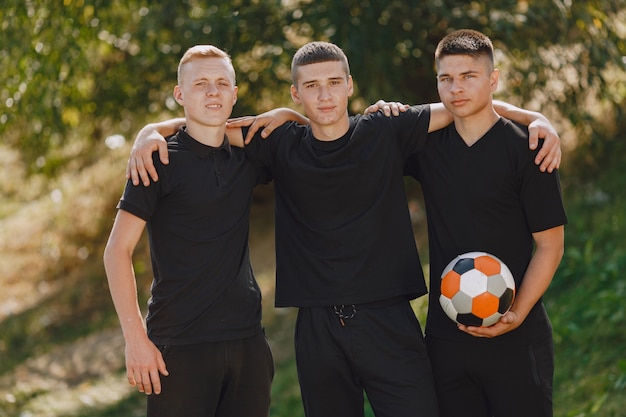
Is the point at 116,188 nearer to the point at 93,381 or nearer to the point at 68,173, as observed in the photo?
the point at 68,173

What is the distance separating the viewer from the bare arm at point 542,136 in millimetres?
4059

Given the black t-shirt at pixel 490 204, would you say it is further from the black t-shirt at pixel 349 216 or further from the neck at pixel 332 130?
the neck at pixel 332 130

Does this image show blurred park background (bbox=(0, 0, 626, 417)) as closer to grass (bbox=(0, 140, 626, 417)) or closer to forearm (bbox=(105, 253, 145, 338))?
grass (bbox=(0, 140, 626, 417))

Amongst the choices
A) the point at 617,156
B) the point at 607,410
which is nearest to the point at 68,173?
the point at 617,156

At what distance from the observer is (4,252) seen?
543 inches

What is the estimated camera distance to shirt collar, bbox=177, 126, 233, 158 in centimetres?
421

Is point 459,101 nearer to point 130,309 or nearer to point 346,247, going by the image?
point 346,247

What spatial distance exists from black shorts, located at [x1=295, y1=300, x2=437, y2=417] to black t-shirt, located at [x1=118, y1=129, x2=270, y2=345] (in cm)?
33

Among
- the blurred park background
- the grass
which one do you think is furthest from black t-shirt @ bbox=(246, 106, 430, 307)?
the blurred park background

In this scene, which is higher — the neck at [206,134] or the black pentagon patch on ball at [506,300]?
the neck at [206,134]

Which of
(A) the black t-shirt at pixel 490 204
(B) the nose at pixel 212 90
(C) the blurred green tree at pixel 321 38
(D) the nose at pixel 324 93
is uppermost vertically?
(C) the blurred green tree at pixel 321 38

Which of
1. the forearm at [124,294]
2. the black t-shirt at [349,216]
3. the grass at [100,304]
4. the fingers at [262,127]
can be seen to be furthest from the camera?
the grass at [100,304]

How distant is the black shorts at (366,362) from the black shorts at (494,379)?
0.33ft

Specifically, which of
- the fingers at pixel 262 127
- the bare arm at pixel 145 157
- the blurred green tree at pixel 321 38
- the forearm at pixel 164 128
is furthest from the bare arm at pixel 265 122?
the blurred green tree at pixel 321 38
